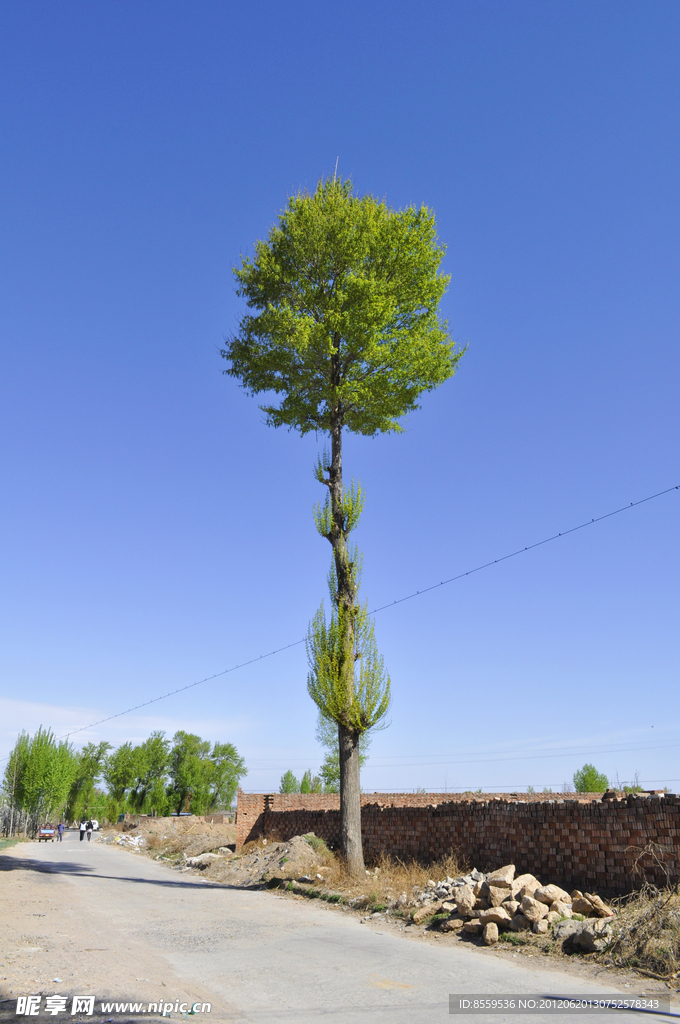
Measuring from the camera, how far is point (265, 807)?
27.4 meters

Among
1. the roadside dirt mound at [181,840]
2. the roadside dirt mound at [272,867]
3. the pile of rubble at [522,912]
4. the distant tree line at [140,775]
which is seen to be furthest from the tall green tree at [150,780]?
the pile of rubble at [522,912]

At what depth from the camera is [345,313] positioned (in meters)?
16.7

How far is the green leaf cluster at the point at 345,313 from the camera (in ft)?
55.0

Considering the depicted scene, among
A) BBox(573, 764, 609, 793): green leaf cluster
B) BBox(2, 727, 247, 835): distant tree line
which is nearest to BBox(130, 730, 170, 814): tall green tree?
BBox(2, 727, 247, 835): distant tree line

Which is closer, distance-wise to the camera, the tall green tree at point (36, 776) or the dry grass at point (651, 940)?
the dry grass at point (651, 940)

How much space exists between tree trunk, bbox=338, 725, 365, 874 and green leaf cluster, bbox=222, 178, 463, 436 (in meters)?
7.80

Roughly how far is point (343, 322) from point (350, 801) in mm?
11144

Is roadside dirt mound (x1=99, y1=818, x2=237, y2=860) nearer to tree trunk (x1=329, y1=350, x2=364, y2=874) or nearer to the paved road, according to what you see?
tree trunk (x1=329, y1=350, x2=364, y2=874)

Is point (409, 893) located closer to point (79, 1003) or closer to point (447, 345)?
point (79, 1003)

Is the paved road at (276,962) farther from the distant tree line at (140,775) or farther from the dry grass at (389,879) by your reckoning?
the distant tree line at (140,775)

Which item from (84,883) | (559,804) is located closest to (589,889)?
(559,804)

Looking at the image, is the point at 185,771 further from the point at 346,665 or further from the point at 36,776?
the point at 346,665

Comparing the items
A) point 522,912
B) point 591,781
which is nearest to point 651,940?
point 522,912

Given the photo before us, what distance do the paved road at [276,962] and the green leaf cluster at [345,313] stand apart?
11.2 metres
